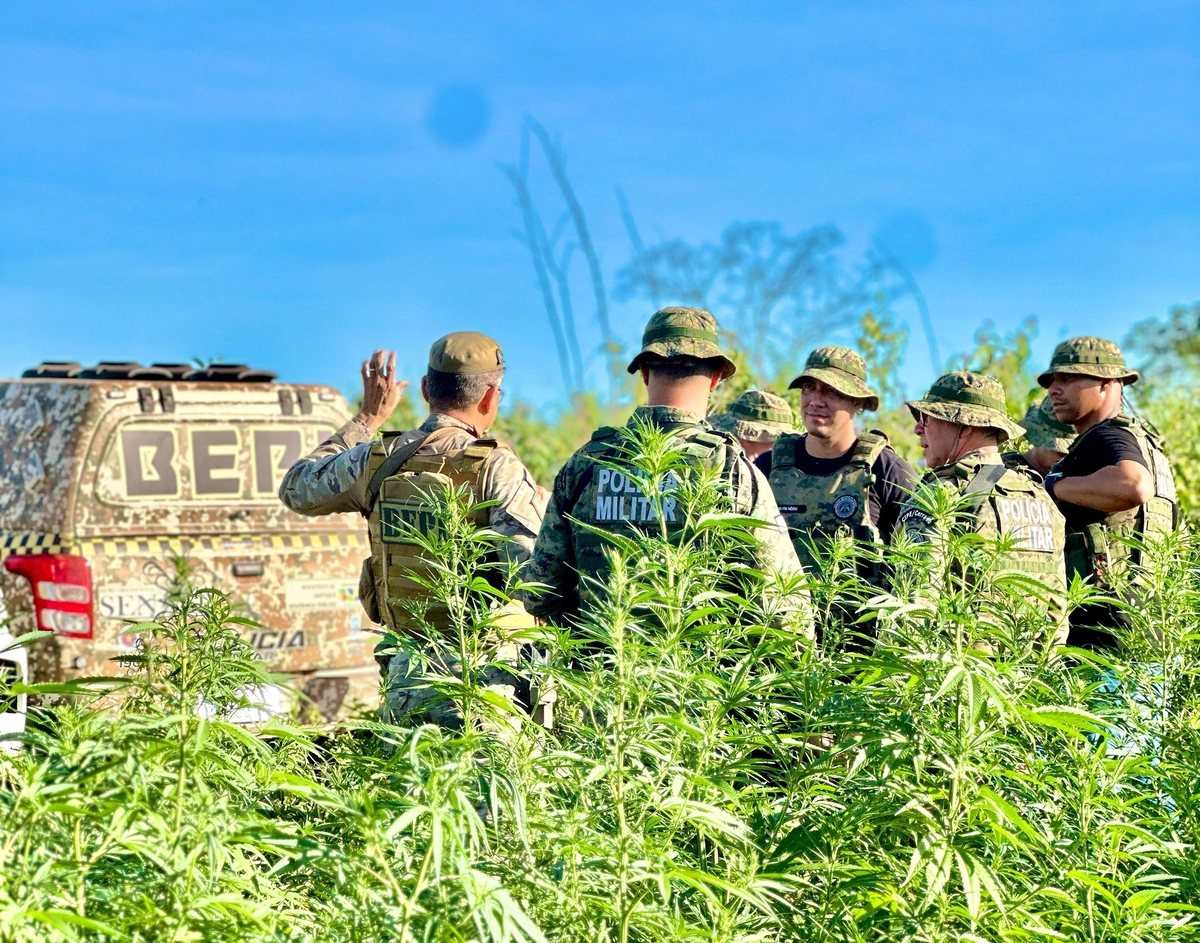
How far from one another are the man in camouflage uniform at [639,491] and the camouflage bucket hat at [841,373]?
119cm

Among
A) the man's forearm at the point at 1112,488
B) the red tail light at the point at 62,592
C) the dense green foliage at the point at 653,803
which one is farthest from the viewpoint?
the red tail light at the point at 62,592

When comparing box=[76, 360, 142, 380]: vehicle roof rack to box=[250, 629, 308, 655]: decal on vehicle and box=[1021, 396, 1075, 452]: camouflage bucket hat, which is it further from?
box=[1021, 396, 1075, 452]: camouflage bucket hat

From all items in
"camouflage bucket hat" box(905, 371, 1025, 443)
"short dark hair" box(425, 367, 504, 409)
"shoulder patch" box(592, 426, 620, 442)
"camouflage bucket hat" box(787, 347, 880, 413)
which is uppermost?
"camouflage bucket hat" box(787, 347, 880, 413)

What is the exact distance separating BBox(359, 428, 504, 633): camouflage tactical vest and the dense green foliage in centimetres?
132

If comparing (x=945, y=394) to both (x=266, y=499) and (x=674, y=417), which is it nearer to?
(x=674, y=417)

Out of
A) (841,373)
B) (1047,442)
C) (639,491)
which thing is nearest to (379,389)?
(639,491)

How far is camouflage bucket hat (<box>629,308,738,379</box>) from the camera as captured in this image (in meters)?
4.14

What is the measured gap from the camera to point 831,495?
208 inches

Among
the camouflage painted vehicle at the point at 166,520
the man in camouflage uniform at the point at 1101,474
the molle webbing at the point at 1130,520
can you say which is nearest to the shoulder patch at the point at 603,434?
the man in camouflage uniform at the point at 1101,474

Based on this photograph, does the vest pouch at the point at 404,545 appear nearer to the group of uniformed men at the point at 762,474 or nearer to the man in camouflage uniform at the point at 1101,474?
the group of uniformed men at the point at 762,474

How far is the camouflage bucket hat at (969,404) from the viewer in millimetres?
4887

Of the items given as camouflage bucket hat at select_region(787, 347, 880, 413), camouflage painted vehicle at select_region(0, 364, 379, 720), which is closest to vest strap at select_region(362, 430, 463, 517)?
camouflage bucket hat at select_region(787, 347, 880, 413)

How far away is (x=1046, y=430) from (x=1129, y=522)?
1.04 m

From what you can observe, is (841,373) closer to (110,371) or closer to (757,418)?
(757,418)
